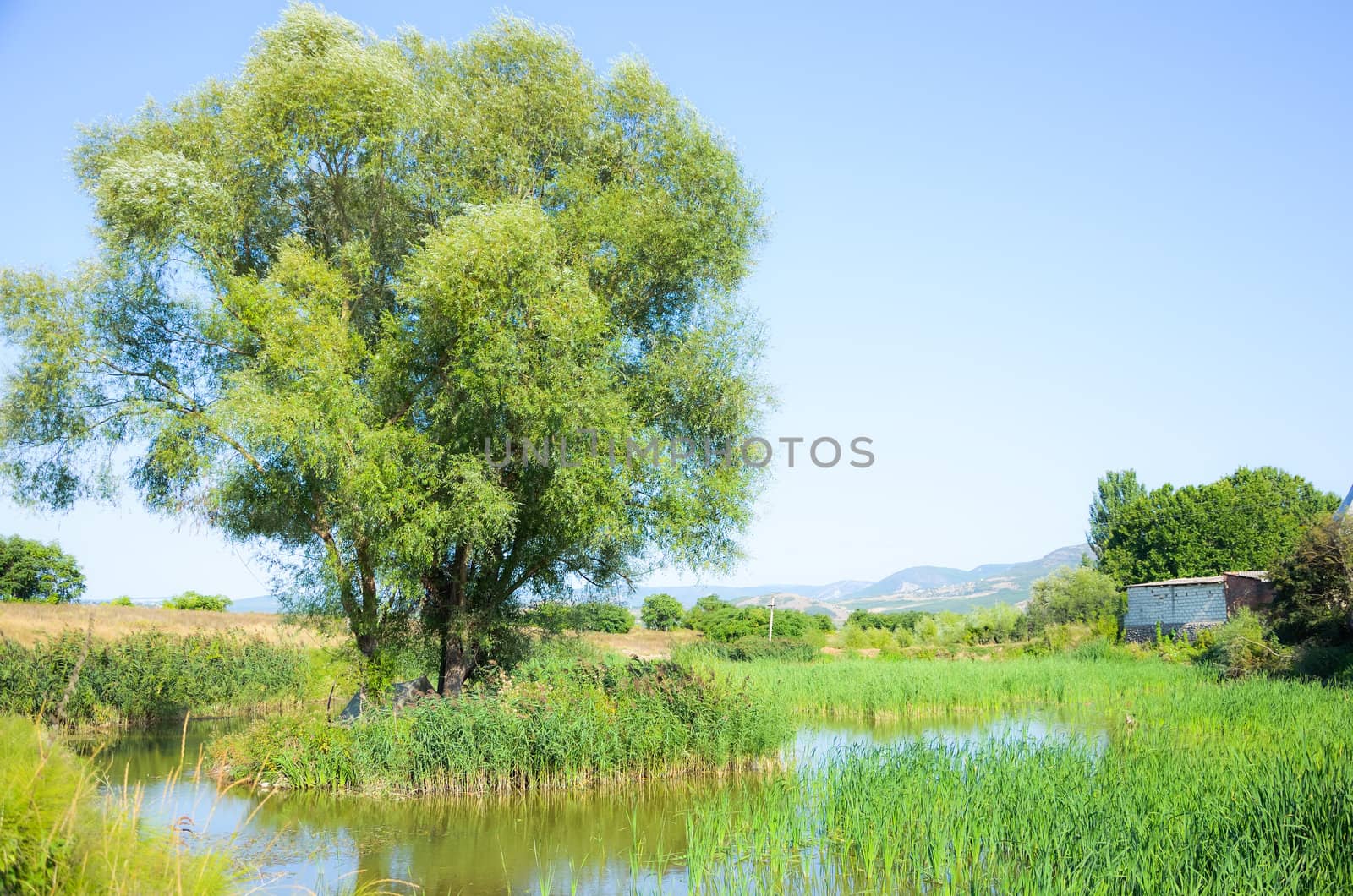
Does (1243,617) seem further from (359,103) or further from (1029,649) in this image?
(359,103)

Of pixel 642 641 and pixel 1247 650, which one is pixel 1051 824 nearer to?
pixel 1247 650

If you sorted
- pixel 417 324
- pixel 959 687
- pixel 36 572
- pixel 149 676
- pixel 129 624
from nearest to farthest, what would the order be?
pixel 417 324
pixel 149 676
pixel 959 687
pixel 129 624
pixel 36 572

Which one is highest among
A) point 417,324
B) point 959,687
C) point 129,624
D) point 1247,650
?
point 417,324

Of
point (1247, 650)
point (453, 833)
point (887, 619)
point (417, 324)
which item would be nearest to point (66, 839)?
point (453, 833)

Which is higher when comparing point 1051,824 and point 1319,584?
point 1319,584

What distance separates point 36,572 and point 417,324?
35.8 meters

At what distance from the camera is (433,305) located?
15305mm

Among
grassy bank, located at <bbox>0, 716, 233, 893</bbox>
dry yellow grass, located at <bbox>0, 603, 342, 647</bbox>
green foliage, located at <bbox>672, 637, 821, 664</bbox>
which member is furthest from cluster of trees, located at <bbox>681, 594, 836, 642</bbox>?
grassy bank, located at <bbox>0, 716, 233, 893</bbox>

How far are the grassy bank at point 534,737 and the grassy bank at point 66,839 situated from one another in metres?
8.60

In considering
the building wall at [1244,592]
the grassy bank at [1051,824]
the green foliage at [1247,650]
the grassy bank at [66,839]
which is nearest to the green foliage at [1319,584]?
the green foliage at [1247,650]

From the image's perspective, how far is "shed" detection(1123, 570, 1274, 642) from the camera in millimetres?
39094

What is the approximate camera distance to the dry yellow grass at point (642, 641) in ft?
121

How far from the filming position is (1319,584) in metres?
25.1

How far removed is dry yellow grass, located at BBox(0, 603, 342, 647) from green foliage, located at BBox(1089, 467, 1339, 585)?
190 ft
